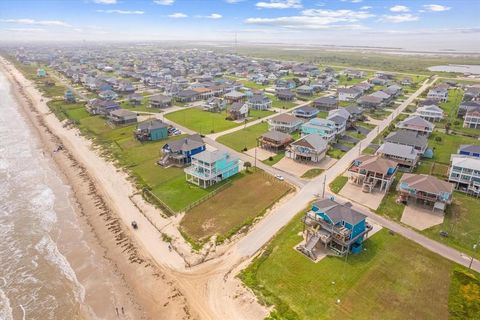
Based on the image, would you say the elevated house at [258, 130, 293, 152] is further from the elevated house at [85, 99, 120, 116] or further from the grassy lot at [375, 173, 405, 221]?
the elevated house at [85, 99, 120, 116]

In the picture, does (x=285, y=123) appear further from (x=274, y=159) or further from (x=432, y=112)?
(x=432, y=112)

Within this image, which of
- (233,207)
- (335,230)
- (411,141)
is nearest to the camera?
(335,230)

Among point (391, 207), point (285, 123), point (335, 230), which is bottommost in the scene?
point (391, 207)

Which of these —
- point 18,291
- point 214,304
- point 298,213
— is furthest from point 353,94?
point 18,291

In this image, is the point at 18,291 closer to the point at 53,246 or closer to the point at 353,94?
the point at 53,246

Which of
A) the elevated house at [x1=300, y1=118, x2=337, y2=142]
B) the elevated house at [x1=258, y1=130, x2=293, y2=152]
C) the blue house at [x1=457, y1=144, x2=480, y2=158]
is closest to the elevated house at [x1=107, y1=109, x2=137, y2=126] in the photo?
the elevated house at [x1=258, y1=130, x2=293, y2=152]

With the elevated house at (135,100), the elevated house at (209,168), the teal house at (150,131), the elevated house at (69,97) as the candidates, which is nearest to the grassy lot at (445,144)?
the elevated house at (209,168)

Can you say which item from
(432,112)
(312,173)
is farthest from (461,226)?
(432,112)
